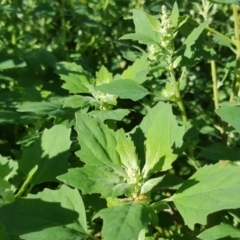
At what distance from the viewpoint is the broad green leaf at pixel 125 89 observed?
1454 millimetres

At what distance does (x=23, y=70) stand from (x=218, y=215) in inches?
47.5

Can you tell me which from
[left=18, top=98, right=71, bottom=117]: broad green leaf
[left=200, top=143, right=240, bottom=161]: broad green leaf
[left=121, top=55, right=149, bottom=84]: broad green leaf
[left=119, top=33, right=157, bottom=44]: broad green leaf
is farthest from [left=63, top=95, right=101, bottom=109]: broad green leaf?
[left=200, top=143, right=240, bottom=161]: broad green leaf

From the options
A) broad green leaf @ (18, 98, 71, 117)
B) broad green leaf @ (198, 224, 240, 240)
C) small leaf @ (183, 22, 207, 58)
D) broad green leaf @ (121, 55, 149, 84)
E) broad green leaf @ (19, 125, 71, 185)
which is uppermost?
small leaf @ (183, 22, 207, 58)

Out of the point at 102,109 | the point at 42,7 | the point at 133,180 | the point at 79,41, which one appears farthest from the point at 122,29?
the point at 133,180

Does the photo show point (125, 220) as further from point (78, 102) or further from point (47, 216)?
point (78, 102)

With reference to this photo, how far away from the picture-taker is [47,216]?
1.18 m

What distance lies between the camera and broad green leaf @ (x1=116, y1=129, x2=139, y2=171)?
1.16 metres

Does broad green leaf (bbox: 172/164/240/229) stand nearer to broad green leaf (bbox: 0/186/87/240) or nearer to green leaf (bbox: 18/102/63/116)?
broad green leaf (bbox: 0/186/87/240)

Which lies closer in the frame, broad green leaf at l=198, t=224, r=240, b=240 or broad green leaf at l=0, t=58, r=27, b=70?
broad green leaf at l=198, t=224, r=240, b=240

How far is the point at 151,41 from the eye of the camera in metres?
1.44

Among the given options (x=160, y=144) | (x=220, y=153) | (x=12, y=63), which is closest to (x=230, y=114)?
(x=160, y=144)

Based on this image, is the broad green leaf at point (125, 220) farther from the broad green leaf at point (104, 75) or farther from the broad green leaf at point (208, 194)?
the broad green leaf at point (104, 75)

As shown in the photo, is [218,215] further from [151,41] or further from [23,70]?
[23,70]

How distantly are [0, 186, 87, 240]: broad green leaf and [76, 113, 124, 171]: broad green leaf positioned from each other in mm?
101
